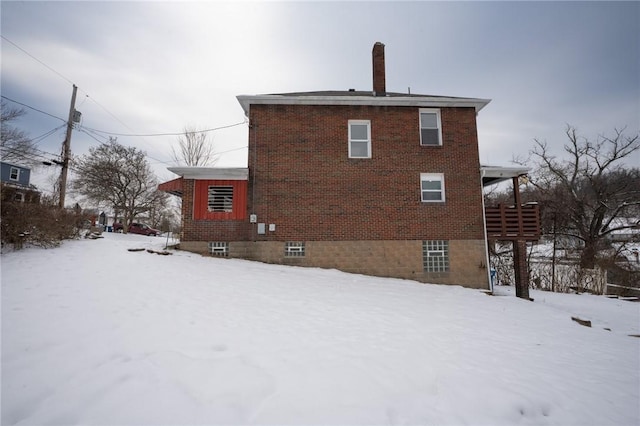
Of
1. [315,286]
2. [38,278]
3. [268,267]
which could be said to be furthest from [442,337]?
[38,278]

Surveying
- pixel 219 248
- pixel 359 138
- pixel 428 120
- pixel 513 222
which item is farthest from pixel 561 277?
pixel 219 248

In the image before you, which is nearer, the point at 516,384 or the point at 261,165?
the point at 516,384

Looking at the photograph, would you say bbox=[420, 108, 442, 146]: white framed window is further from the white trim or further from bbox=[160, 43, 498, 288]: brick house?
the white trim

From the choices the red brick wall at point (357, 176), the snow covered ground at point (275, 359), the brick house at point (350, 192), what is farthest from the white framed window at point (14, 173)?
the red brick wall at point (357, 176)

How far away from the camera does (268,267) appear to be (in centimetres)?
1076

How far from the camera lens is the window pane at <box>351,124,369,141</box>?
12609mm

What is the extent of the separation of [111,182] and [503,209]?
1367 inches

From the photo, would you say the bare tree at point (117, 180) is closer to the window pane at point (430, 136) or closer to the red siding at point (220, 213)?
the red siding at point (220, 213)

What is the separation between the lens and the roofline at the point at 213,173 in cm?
1167

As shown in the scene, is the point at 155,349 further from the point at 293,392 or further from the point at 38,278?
the point at 38,278

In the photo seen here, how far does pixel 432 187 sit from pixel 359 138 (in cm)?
406

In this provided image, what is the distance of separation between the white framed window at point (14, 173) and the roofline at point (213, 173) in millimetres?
36041

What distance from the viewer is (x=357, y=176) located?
1220 centimetres

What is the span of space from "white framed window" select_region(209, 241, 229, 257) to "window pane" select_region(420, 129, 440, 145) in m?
10.2
